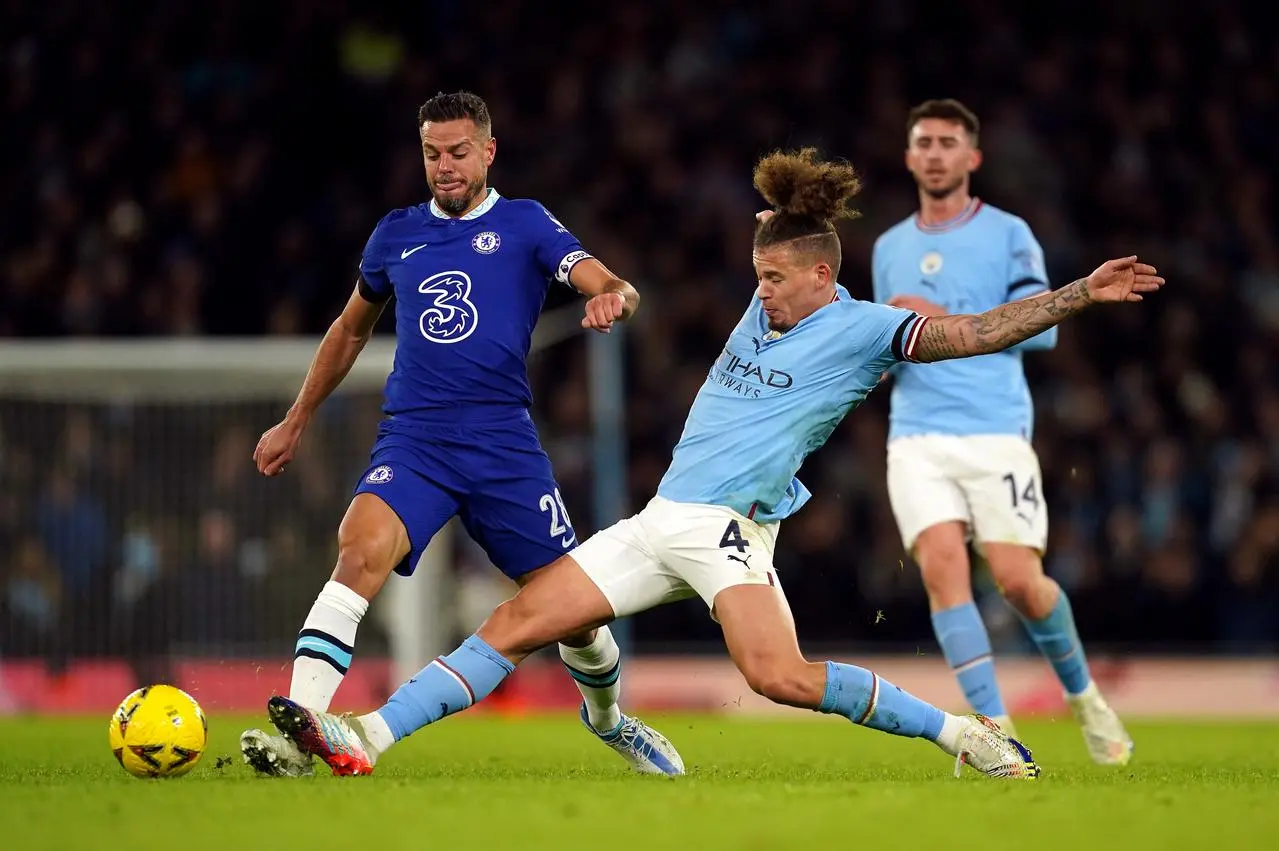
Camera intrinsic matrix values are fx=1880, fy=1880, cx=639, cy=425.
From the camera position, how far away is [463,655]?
19.3 ft

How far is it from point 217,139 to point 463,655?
11.9 meters

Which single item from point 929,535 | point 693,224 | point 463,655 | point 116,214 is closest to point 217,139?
point 116,214

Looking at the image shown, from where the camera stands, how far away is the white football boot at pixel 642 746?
253 inches

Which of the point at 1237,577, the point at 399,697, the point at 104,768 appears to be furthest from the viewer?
the point at 1237,577

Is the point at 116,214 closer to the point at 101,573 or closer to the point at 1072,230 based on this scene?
the point at 101,573

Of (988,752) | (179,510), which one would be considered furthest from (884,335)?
(179,510)

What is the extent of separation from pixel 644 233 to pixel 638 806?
11.4 meters

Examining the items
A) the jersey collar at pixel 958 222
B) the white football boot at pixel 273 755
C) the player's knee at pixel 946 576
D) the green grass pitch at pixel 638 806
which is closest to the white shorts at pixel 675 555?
the green grass pitch at pixel 638 806

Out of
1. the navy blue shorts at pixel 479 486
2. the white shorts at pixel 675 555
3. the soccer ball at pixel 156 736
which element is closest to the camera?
the soccer ball at pixel 156 736

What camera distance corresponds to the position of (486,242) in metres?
6.46

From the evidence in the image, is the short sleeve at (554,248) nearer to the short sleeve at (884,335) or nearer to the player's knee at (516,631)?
the short sleeve at (884,335)

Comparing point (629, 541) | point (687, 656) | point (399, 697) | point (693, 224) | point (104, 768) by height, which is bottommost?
point (687, 656)

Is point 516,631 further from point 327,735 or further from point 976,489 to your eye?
point 976,489

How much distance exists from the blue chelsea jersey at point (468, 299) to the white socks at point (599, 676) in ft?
2.74
